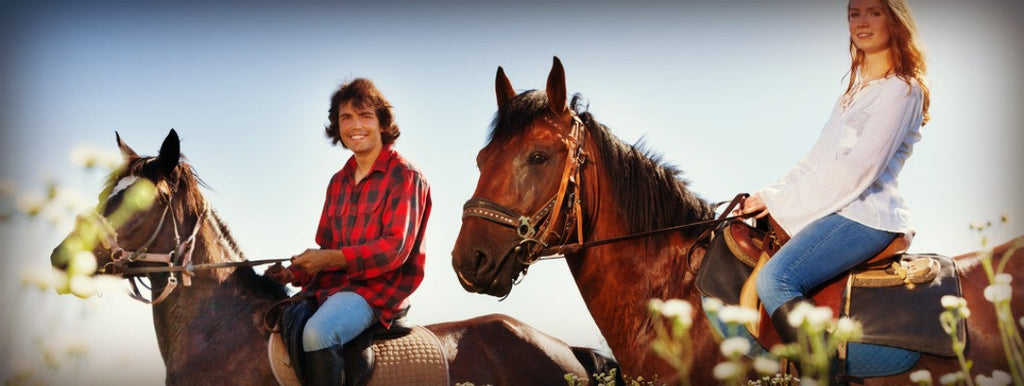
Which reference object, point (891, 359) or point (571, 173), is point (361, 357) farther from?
point (891, 359)

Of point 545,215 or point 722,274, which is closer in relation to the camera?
point 722,274

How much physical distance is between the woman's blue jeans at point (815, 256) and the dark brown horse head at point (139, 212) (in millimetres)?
3904

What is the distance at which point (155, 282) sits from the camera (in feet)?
18.6

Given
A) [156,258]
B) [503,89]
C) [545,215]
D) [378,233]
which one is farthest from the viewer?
[378,233]

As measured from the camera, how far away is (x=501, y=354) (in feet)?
20.0

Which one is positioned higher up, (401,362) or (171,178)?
(171,178)

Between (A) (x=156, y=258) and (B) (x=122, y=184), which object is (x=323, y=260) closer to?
(A) (x=156, y=258)

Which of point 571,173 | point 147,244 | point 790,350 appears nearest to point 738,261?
point 571,173

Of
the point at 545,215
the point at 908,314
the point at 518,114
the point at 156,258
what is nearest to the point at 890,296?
the point at 908,314

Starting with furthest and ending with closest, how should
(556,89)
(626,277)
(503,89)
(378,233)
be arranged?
(378,233), (503,89), (556,89), (626,277)

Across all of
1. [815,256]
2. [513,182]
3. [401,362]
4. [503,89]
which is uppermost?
[503,89]

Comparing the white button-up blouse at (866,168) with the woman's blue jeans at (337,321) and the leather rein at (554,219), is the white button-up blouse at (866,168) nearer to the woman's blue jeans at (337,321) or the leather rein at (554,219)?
the leather rein at (554,219)

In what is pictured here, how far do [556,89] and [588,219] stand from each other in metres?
0.76

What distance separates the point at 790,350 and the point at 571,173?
1.90 m
